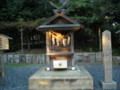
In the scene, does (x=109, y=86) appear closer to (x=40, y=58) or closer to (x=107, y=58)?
(x=107, y=58)

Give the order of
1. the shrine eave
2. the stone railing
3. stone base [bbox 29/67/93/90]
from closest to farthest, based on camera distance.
Result: stone base [bbox 29/67/93/90], the shrine eave, the stone railing

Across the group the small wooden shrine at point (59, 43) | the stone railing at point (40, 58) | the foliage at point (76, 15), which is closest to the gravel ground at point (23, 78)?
the small wooden shrine at point (59, 43)

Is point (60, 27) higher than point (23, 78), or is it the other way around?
point (60, 27)

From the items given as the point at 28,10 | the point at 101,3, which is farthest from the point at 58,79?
the point at 28,10

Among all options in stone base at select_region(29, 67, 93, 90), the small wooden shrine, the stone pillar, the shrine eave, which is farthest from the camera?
the small wooden shrine

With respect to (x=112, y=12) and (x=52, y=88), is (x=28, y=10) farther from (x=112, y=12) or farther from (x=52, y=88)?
(x=52, y=88)

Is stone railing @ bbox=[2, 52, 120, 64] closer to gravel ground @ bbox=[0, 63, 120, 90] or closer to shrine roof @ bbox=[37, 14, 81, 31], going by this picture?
gravel ground @ bbox=[0, 63, 120, 90]

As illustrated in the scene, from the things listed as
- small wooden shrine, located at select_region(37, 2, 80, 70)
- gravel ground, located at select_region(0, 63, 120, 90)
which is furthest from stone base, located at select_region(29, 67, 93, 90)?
small wooden shrine, located at select_region(37, 2, 80, 70)

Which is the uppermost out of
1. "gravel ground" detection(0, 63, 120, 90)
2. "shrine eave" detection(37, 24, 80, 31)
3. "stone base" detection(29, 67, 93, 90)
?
"shrine eave" detection(37, 24, 80, 31)

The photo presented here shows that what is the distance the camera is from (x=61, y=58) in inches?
230

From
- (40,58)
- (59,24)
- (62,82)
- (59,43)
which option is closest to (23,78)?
(59,43)

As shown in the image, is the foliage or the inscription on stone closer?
the inscription on stone

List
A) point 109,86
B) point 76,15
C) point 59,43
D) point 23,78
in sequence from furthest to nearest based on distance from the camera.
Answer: point 76,15
point 23,78
point 59,43
point 109,86

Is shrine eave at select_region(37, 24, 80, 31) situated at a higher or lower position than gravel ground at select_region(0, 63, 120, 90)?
higher
